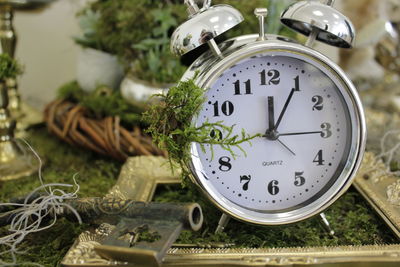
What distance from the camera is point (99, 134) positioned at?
1176 millimetres

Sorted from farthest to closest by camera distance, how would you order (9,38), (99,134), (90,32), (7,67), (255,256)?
(90,32)
(9,38)
(99,134)
(7,67)
(255,256)

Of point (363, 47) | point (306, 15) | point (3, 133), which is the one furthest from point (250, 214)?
point (363, 47)

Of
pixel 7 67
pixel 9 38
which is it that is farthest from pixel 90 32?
pixel 7 67

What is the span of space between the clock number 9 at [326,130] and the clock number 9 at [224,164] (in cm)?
17

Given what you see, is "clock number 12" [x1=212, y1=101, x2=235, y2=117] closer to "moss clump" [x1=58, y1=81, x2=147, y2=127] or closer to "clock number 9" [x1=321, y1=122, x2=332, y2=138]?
"clock number 9" [x1=321, y1=122, x2=332, y2=138]

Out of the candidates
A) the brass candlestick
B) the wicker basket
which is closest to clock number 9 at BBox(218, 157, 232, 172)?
the wicker basket

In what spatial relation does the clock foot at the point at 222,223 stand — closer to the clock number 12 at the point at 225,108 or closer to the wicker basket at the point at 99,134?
the clock number 12 at the point at 225,108

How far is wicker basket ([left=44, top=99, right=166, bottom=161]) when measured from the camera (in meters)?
1.15

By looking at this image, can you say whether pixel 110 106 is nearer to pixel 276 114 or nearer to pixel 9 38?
pixel 9 38

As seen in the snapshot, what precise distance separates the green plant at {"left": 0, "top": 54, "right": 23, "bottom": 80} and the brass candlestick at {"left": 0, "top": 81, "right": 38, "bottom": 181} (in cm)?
3

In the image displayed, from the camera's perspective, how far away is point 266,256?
0.68 metres

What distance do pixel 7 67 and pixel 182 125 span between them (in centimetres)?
55

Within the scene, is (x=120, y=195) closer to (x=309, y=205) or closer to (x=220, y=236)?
(x=220, y=236)

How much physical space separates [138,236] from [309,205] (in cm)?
31
